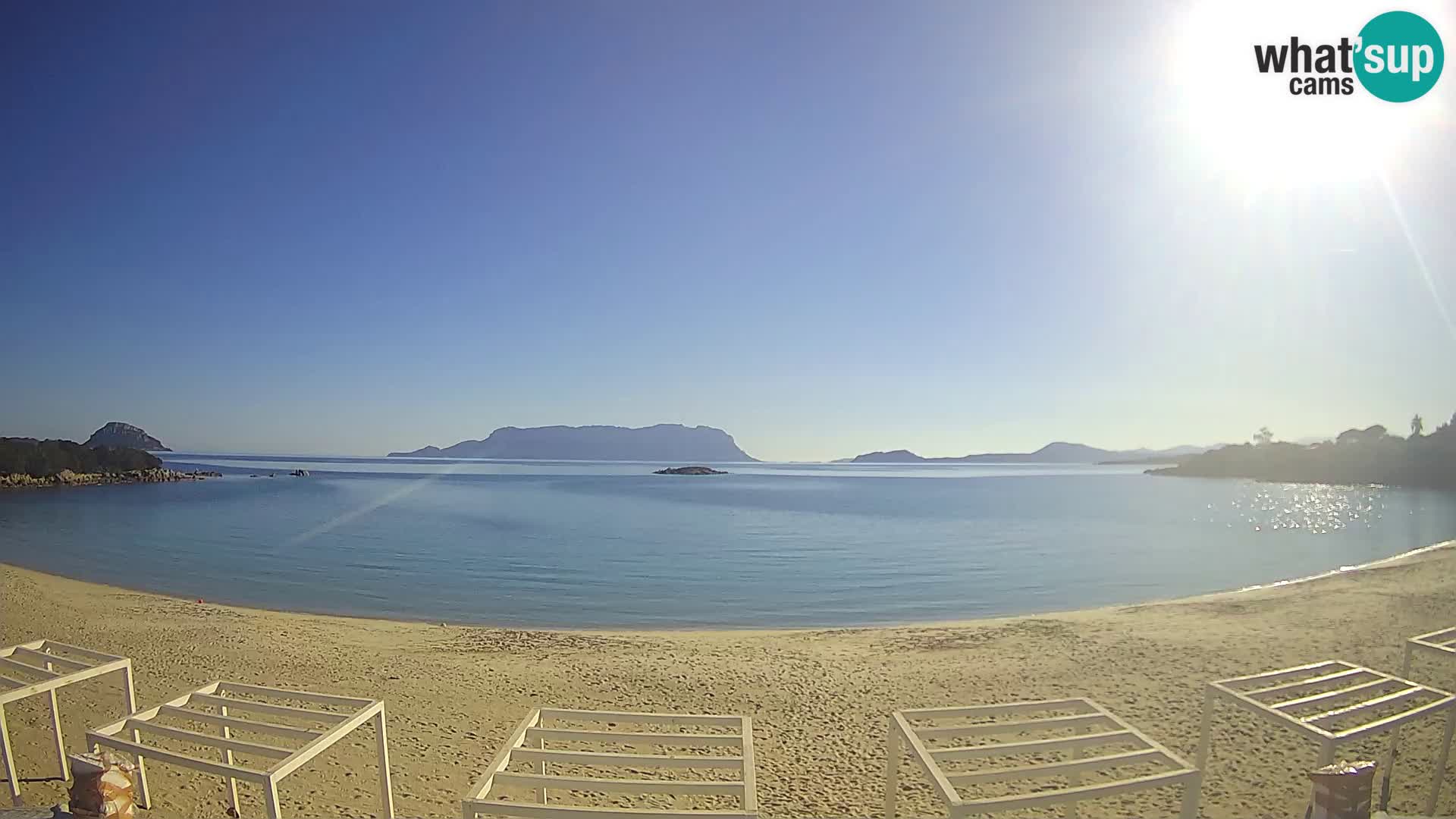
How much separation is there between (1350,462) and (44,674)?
358ft

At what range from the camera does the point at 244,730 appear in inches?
155

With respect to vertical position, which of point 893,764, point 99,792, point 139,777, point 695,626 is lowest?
point 695,626

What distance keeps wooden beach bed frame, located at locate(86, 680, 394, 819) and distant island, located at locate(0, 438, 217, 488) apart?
71636mm

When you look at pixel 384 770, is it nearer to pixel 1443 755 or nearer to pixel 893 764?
pixel 893 764

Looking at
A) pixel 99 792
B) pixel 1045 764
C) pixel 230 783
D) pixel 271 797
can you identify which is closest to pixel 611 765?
pixel 271 797

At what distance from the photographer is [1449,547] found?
22.7 meters

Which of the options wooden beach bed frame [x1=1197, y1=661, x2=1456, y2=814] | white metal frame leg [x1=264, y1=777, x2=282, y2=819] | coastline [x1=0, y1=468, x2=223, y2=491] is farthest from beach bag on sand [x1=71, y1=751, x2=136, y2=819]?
coastline [x1=0, y1=468, x2=223, y2=491]

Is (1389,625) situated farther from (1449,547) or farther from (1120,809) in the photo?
(1449,547)

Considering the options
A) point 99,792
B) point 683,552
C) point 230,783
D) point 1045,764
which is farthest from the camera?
point 683,552

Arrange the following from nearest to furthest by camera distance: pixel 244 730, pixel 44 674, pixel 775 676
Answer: pixel 244 730 → pixel 44 674 → pixel 775 676

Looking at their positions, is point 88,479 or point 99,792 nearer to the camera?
point 99,792

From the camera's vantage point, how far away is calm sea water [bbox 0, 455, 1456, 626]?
1678cm

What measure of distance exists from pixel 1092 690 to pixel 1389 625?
302 inches

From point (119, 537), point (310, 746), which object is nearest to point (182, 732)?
point (310, 746)
